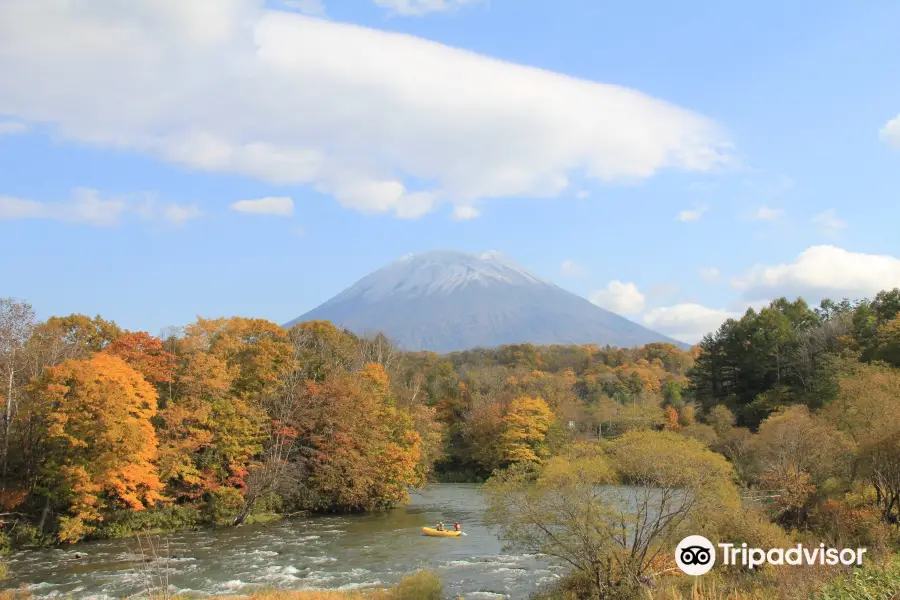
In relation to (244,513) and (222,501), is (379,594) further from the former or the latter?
(244,513)

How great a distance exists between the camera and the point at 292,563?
80.2 feet

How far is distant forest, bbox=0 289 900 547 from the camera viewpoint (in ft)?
85.6

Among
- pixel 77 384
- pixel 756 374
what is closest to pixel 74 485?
pixel 77 384

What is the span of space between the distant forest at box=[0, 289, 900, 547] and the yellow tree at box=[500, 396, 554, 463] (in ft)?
0.48

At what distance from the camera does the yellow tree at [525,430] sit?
55.2 m

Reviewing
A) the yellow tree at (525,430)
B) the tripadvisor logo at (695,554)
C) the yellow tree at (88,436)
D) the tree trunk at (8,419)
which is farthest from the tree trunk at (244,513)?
the yellow tree at (525,430)

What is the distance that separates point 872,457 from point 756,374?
112 ft

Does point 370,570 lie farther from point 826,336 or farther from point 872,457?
point 826,336

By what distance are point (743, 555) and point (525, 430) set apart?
39217mm

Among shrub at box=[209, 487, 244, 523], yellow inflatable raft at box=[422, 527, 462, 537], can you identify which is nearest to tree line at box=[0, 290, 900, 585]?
shrub at box=[209, 487, 244, 523]

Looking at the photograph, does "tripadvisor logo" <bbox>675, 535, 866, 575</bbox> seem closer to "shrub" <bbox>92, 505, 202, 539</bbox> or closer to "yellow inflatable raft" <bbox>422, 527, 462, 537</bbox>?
"yellow inflatable raft" <bbox>422, 527, 462, 537</bbox>

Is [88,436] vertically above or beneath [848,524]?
above

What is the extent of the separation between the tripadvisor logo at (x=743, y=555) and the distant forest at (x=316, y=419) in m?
7.09

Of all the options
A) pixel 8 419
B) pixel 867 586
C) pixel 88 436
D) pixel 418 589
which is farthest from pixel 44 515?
pixel 867 586
